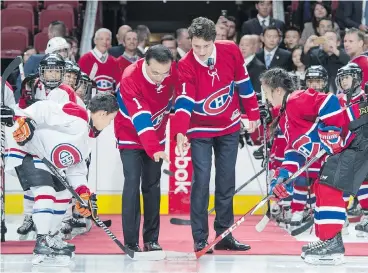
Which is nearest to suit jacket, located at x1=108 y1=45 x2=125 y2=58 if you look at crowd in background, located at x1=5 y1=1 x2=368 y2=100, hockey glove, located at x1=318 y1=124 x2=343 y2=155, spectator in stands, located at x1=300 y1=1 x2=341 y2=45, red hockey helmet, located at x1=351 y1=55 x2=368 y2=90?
crowd in background, located at x1=5 y1=1 x2=368 y2=100

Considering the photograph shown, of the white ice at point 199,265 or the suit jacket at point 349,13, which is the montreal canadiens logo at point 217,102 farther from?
the suit jacket at point 349,13

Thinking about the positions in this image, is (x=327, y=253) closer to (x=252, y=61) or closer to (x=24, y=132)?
(x=24, y=132)

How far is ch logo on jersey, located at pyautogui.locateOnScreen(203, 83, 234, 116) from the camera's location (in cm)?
541

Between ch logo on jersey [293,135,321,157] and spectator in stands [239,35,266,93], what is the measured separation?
6.09ft

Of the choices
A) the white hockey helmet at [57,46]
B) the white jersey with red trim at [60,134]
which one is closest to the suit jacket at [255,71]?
the white hockey helmet at [57,46]

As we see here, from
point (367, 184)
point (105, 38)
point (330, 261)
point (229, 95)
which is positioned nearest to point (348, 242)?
point (367, 184)

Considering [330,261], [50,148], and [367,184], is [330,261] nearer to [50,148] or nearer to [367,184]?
[367,184]

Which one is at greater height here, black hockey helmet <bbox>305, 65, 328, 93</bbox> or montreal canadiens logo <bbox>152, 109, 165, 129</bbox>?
black hockey helmet <bbox>305, 65, 328, 93</bbox>

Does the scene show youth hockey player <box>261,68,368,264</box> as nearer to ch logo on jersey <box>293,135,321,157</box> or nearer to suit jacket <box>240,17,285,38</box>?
ch logo on jersey <box>293,135,321,157</box>

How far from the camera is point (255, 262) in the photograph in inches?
206

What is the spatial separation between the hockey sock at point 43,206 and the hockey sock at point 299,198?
206cm

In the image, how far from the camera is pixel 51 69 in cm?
566

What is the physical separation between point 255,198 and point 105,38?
6.15 ft

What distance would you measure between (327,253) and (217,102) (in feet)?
3.45
